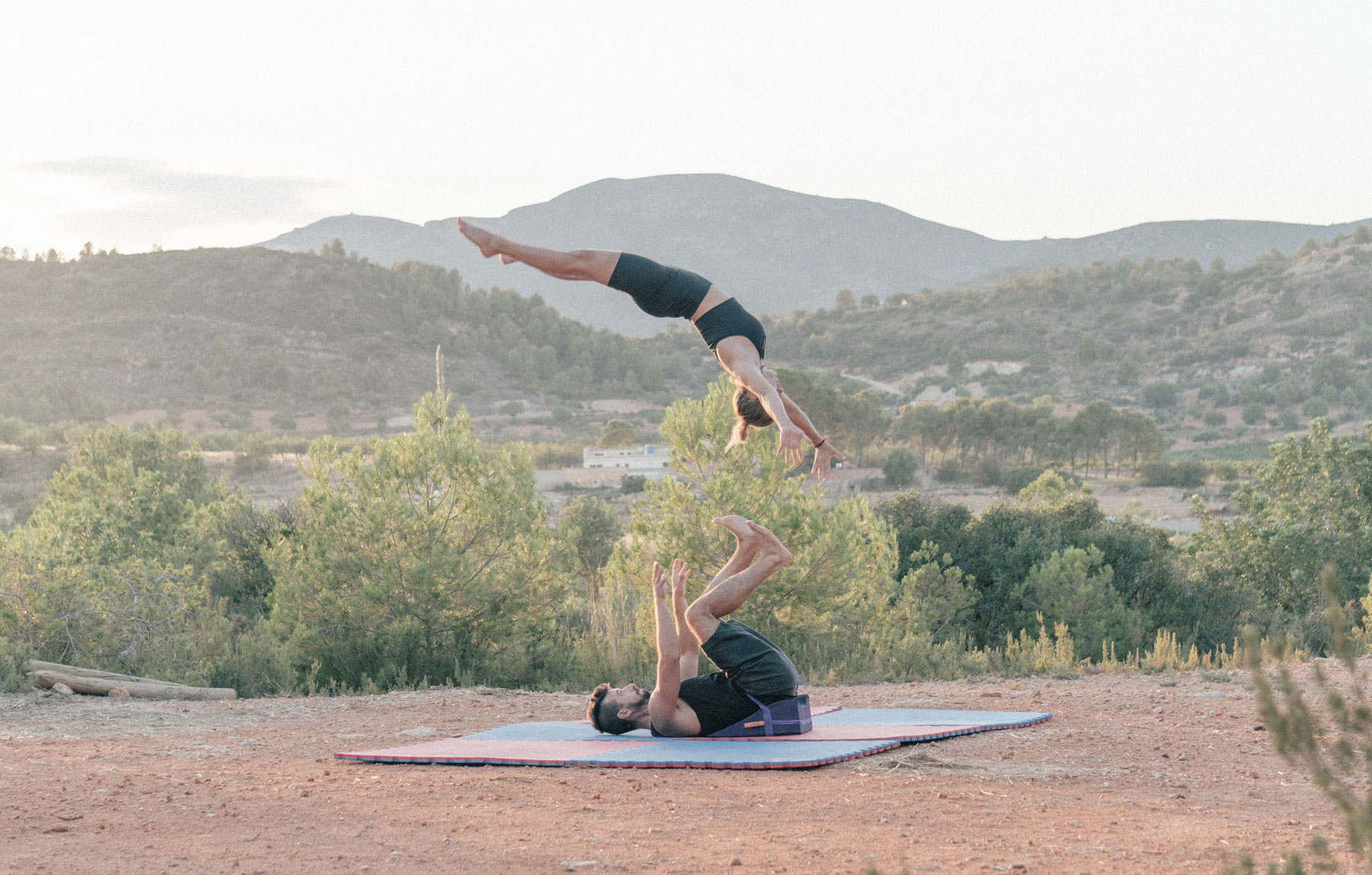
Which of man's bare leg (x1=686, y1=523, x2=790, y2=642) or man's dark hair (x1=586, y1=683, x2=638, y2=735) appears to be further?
man's dark hair (x1=586, y1=683, x2=638, y2=735)

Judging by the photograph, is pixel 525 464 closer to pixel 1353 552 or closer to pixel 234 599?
pixel 234 599

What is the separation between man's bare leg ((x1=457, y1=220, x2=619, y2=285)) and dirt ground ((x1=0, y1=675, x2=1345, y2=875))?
8.88 ft

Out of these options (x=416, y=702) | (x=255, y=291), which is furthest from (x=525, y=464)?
(x=255, y=291)

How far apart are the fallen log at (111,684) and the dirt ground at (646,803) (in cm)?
76

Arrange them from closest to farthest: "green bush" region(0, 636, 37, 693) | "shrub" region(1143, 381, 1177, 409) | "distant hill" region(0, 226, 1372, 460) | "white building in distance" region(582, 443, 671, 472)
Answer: "green bush" region(0, 636, 37, 693) → "white building in distance" region(582, 443, 671, 472) → "distant hill" region(0, 226, 1372, 460) → "shrub" region(1143, 381, 1177, 409)

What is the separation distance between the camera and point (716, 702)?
6.66 meters

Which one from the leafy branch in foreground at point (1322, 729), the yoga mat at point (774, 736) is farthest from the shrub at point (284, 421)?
the leafy branch in foreground at point (1322, 729)

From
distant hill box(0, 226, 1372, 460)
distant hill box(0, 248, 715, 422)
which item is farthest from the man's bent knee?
distant hill box(0, 248, 715, 422)

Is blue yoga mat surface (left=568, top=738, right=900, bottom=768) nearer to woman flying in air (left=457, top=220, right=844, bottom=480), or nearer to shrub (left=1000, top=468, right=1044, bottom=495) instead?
woman flying in air (left=457, top=220, right=844, bottom=480)

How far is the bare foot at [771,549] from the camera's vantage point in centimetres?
661

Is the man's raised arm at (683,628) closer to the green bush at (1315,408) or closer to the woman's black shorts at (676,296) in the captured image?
the woman's black shorts at (676,296)

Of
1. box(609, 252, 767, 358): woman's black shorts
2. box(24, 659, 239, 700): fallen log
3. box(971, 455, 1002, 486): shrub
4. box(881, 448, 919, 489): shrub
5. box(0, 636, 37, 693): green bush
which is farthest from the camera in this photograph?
box(971, 455, 1002, 486): shrub

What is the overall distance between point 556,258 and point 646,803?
2.90m

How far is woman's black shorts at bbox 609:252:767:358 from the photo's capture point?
6.23 metres
